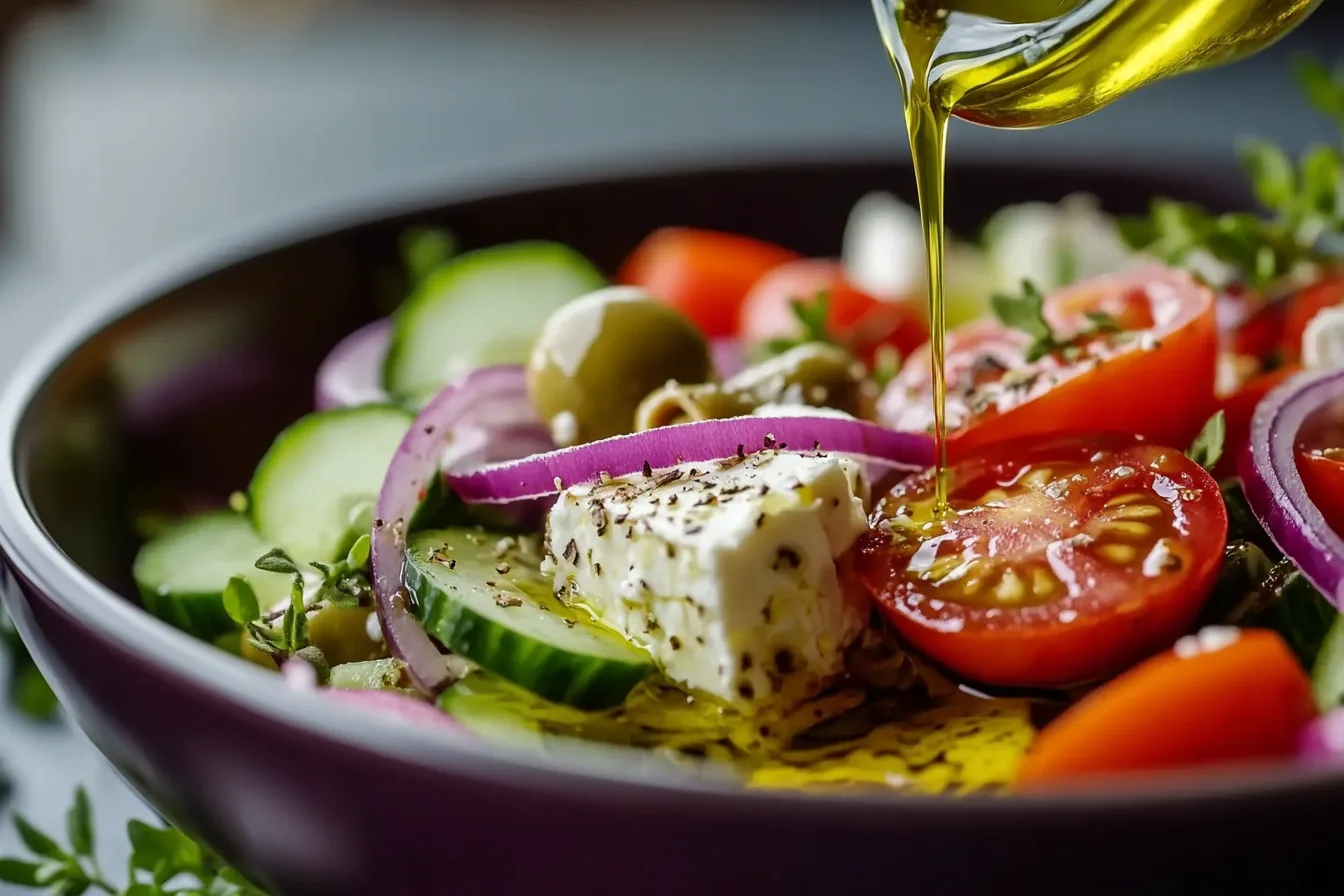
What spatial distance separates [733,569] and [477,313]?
4.34 feet

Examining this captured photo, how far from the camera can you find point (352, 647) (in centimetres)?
195

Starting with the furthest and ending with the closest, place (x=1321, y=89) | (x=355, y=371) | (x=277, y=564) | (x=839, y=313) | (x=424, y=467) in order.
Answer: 1. (x=839, y=313)
2. (x=1321, y=89)
3. (x=355, y=371)
4. (x=424, y=467)
5. (x=277, y=564)

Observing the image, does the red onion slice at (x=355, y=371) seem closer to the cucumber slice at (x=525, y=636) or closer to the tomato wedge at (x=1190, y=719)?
the cucumber slice at (x=525, y=636)

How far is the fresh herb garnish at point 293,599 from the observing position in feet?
6.14

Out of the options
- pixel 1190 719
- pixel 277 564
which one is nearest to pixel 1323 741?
pixel 1190 719

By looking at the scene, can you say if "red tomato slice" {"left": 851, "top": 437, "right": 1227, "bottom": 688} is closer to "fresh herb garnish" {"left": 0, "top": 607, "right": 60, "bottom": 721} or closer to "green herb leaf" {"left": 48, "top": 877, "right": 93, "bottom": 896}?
"green herb leaf" {"left": 48, "top": 877, "right": 93, "bottom": 896}

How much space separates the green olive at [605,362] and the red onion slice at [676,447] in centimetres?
25

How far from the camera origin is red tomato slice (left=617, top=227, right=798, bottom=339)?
3252 millimetres

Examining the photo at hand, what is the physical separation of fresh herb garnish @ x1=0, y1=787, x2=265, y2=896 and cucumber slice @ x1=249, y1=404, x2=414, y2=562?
0.45m

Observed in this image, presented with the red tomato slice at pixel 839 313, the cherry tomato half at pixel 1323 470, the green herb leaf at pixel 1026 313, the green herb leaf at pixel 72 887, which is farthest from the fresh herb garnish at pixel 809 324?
the green herb leaf at pixel 72 887

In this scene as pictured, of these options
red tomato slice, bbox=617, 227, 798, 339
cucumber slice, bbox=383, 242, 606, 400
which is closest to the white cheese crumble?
cucumber slice, bbox=383, 242, 606, 400

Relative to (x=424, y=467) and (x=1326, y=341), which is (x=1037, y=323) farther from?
(x=424, y=467)

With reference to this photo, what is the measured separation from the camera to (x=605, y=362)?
226 centimetres

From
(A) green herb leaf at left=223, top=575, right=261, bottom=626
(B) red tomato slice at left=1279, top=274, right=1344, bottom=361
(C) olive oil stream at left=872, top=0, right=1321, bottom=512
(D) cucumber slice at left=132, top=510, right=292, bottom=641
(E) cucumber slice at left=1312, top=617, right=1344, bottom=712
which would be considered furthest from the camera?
(B) red tomato slice at left=1279, top=274, right=1344, bottom=361
